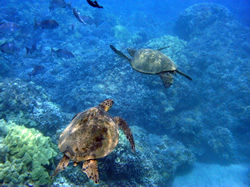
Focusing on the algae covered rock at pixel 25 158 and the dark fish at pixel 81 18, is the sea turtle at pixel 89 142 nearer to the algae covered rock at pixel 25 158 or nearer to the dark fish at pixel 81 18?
the algae covered rock at pixel 25 158

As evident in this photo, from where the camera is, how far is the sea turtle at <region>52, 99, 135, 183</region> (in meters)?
2.29

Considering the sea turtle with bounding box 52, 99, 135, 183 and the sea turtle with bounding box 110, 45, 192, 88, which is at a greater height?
the sea turtle with bounding box 110, 45, 192, 88

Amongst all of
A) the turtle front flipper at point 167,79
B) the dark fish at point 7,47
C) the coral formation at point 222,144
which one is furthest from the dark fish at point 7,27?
the coral formation at point 222,144

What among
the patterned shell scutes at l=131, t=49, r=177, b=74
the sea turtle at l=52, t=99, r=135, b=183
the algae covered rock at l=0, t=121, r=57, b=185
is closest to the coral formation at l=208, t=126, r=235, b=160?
the patterned shell scutes at l=131, t=49, r=177, b=74

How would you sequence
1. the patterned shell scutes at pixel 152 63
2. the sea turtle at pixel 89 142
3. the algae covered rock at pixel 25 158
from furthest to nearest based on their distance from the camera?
the patterned shell scutes at pixel 152 63
the algae covered rock at pixel 25 158
the sea turtle at pixel 89 142

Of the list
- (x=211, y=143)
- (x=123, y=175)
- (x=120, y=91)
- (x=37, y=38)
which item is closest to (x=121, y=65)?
(x=120, y=91)

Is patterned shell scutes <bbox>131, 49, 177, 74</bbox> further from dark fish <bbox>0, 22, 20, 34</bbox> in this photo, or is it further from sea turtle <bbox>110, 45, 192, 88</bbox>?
dark fish <bbox>0, 22, 20, 34</bbox>

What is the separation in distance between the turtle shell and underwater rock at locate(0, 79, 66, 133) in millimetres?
3236

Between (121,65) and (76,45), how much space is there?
29.1ft

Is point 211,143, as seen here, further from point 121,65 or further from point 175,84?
point 121,65

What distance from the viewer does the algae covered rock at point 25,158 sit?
108 inches

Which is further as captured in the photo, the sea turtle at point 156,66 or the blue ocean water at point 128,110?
the sea turtle at point 156,66

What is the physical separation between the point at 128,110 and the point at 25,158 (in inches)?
192

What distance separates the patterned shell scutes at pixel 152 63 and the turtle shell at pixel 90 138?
1.96 meters
